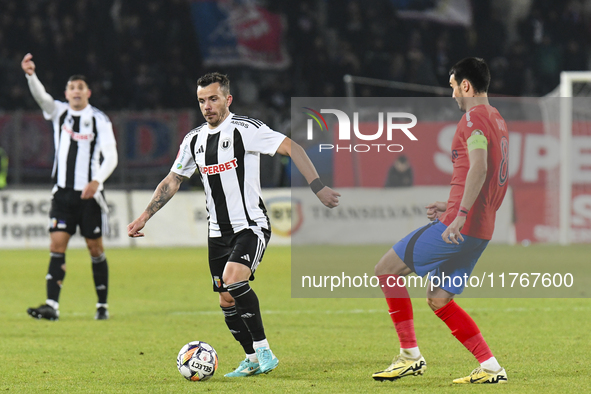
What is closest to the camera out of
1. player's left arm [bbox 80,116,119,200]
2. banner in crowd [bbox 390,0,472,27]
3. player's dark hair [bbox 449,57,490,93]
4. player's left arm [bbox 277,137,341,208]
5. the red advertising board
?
player's dark hair [bbox 449,57,490,93]

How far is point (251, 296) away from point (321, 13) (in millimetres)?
18648

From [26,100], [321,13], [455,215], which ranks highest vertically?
[321,13]

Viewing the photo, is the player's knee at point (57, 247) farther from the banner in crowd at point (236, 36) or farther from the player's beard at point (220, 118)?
the banner in crowd at point (236, 36)

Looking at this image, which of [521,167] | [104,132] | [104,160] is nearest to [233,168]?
[104,160]

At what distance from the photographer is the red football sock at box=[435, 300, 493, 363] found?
17.3 ft

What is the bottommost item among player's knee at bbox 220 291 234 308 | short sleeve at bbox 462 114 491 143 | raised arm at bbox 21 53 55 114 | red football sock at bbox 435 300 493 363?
red football sock at bbox 435 300 493 363

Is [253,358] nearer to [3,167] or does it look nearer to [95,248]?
[95,248]

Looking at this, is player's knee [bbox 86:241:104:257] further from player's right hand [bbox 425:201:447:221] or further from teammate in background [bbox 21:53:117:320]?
player's right hand [bbox 425:201:447:221]

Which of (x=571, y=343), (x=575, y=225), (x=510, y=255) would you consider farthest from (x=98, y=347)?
(x=575, y=225)

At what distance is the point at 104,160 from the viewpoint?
8773mm

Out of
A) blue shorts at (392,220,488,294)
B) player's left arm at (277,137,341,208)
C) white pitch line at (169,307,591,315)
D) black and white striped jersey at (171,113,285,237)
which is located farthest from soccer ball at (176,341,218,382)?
white pitch line at (169,307,591,315)

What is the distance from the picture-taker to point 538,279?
1238 centimetres

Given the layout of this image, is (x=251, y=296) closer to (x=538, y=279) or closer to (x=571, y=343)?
(x=571, y=343)

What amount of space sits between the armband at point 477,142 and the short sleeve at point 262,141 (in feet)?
4.11
